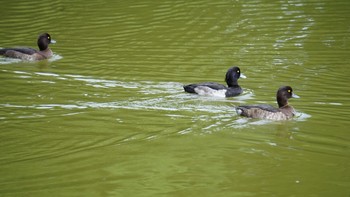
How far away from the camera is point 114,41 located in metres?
20.6

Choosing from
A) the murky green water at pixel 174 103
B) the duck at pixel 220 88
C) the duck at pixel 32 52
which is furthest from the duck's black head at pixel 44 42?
the duck at pixel 220 88

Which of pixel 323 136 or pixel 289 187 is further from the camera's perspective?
pixel 323 136

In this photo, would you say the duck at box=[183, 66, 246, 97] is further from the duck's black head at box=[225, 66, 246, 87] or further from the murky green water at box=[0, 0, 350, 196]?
the murky green water at box=[0, 0, 350, 196]

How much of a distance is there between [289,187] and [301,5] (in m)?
15.5

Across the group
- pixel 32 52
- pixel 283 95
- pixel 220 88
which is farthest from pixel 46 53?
pixel 283 95

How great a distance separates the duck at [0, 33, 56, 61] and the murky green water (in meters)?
0.29

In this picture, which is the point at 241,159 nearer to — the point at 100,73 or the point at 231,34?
the point at 100,73

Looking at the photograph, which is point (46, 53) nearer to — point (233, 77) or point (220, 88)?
point (233, 77)

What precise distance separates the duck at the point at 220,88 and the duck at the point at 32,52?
5.53m

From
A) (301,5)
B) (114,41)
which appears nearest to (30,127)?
(114,41)

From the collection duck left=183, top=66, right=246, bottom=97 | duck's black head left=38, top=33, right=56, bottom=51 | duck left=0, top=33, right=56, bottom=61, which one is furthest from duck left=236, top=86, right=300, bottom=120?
duck's black head left=38, top=33, right=56, bottom=51

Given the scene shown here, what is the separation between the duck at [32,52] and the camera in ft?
61.3

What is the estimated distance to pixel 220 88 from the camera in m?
14.9

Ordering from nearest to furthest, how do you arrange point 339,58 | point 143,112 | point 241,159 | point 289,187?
point 289,187, point 241,159, point 143,112, point 339,58
